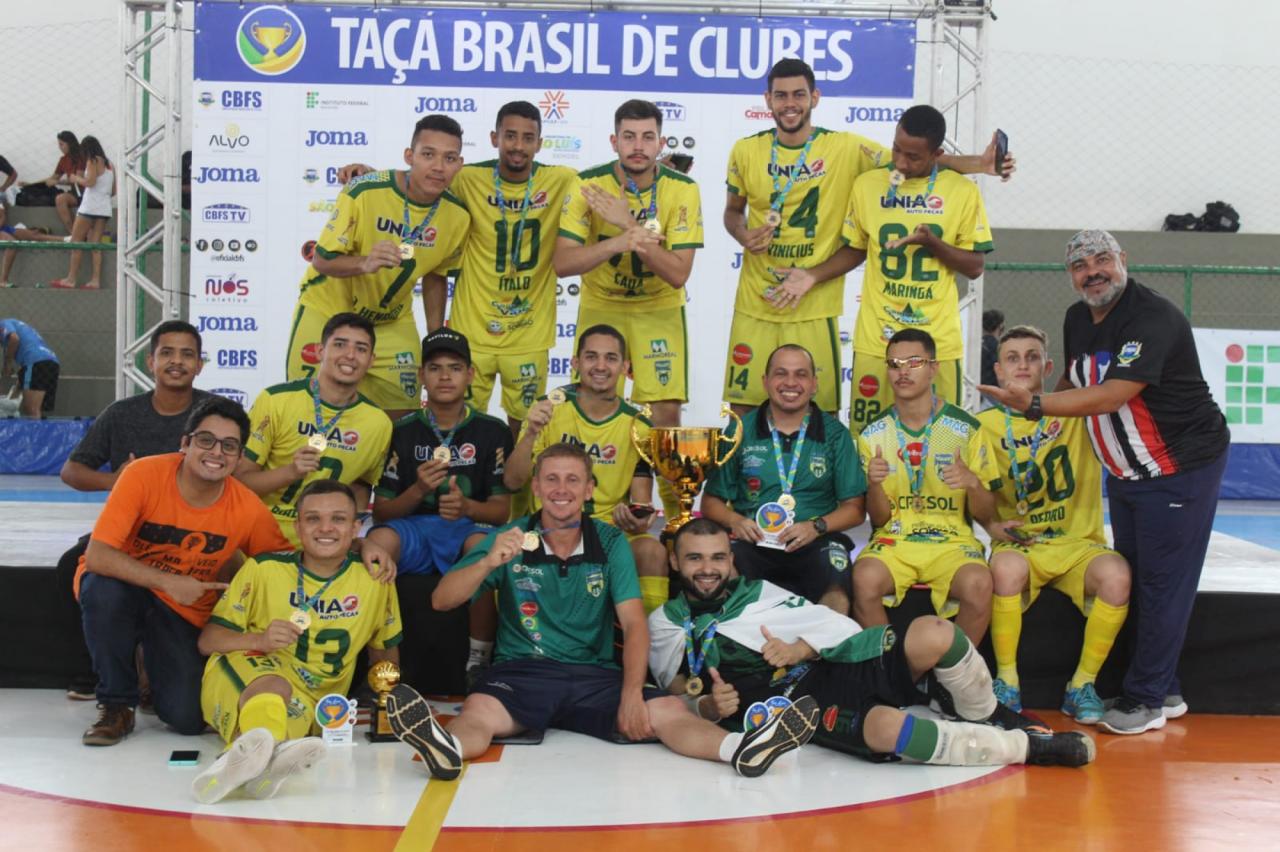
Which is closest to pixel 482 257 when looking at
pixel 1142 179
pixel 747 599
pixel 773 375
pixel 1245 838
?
pixel 773 375

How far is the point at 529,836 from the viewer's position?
3406 millimetres

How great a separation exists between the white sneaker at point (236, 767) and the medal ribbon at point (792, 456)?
2.27 metres

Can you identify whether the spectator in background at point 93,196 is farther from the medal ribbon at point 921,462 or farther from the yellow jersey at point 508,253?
the medal ribbon at point 921,462

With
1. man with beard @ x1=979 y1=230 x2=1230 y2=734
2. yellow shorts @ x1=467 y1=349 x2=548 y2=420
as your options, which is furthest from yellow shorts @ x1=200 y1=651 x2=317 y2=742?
man with beard @ x1=979 y1=230 x2=1230 y2=734

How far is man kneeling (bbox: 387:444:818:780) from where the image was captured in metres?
4.25

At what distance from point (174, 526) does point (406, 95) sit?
190 inches

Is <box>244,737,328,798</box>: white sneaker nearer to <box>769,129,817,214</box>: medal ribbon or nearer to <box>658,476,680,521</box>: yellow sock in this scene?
<box>658,476,680,521</box>: yellow sock

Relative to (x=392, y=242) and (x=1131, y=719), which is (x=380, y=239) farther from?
(x=1131, y=719)

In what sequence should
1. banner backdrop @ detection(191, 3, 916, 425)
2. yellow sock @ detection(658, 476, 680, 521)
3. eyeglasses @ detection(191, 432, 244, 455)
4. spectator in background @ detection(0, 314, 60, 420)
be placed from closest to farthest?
eyeglasses @ detection(191, 432, 244, 455) < yellow sock @ detection(658, 476, 680, 521) < banner backdrop @ detection(191, 3, 916, 425) < spectator in background @ detection(0, 314, 60, 420)

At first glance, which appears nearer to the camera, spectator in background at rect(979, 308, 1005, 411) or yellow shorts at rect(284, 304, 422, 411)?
yellow shorts at rect(284, 304, 422, 411)

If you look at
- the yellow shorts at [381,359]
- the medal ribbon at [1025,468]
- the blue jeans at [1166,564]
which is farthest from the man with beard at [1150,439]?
the yellow shorts at [381,359]

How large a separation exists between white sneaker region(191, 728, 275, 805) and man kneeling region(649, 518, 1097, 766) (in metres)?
1.46

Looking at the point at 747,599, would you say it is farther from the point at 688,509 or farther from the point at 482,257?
the point at 482,257

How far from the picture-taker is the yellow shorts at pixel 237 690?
418cm
